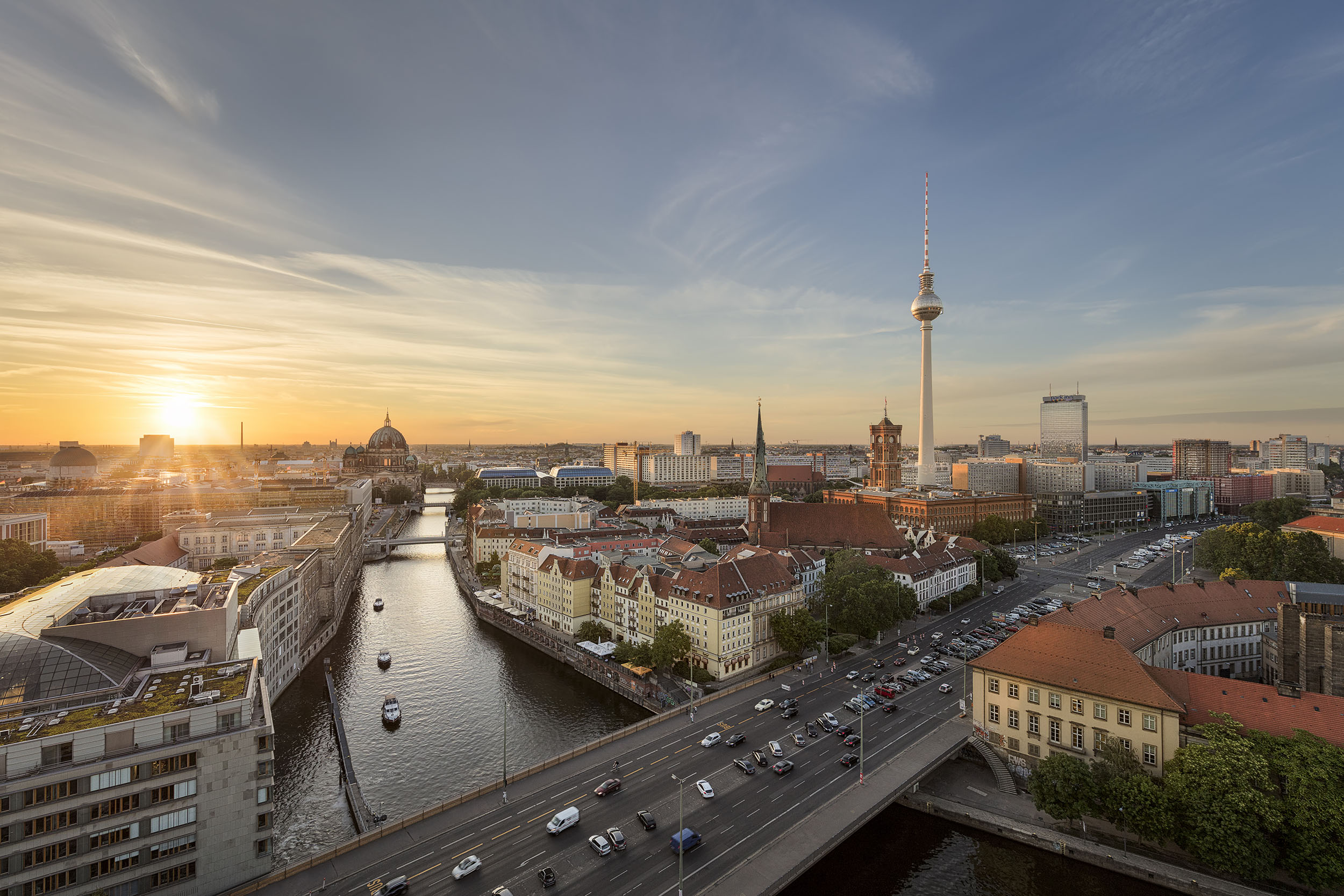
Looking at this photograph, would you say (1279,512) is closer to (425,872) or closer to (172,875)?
(425,872)

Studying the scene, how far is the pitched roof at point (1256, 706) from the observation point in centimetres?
3034

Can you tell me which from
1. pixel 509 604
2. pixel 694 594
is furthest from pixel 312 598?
pixel 694 594

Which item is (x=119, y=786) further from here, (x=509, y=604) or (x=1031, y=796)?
(x=509, y=604)

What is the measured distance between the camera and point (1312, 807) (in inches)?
1012

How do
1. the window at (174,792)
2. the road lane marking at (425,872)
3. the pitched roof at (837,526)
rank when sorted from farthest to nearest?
→ the pitched roof at (837,526), the road lane marking at (425,872), the window at (174,792)

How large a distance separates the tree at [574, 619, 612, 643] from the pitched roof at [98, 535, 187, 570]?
4787 centimetres

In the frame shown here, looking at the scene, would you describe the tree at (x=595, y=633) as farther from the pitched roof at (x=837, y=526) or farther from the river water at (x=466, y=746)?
the pitched roof at (x=837, y=526)

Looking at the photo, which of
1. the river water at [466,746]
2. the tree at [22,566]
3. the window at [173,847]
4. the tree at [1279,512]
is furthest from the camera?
the tree at [1279,512]

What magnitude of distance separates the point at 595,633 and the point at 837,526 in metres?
47.8

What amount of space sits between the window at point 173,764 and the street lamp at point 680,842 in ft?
71.3

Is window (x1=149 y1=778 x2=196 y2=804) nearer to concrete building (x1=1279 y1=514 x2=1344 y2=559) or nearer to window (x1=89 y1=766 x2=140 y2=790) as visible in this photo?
window (x1=89 y1=766 x2=140 y2=790)

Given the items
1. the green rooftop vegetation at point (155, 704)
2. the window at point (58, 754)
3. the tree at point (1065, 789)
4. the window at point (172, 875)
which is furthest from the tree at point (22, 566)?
the tree at point (1065, 789)

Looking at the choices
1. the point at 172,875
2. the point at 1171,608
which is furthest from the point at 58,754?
the point at 1171,608

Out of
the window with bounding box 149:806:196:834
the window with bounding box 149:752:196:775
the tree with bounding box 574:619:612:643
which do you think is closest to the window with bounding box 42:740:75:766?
the window with bounding box 149:752:196:775
